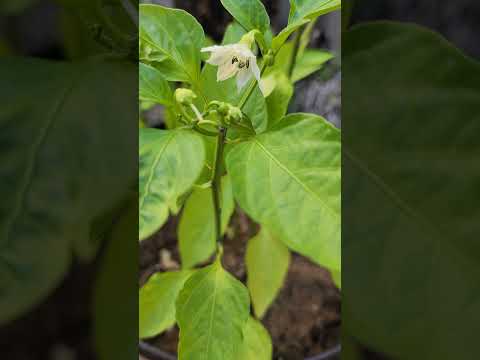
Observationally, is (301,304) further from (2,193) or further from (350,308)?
(2,193)

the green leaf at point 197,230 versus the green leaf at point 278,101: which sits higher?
the green leaf at point 278,101

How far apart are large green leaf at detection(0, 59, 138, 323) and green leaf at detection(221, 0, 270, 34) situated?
0.08m

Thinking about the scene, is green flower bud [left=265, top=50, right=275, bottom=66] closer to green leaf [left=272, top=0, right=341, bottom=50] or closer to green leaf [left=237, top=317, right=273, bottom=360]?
green leaf [left=272, top=0, right=341, bottom=50]

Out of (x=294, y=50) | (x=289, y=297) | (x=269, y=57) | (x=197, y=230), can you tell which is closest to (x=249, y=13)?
(x=269, y=57)

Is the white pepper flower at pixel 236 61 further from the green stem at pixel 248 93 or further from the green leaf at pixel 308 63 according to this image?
the green leaf at pixel 308 63

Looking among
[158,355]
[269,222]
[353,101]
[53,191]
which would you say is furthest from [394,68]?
[158,355]

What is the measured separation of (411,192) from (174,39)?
0.21 metres

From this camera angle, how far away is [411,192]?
12.3 inches

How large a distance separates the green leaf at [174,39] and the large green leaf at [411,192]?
0.12 m

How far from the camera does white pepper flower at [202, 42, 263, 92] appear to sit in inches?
11.5

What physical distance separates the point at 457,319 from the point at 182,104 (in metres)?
0.26

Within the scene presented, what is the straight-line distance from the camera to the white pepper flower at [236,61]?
29 centimetres

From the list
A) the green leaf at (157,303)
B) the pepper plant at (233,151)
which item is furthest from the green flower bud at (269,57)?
the green leaf at (157,303)

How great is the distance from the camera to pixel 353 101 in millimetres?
341
